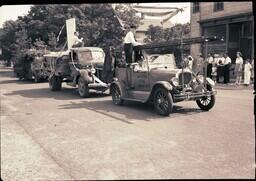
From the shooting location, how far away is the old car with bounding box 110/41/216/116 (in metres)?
A: 8.52

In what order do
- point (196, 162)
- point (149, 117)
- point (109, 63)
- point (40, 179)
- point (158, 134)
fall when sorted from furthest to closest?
point (109, 63)
point (149, 117)
point (158, 134)
point (196, 162)
point (40, 179)

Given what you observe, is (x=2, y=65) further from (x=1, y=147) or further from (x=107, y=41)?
(x=1, y=147)

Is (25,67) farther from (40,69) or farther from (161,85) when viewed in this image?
(161,85)

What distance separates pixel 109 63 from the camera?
11.4 m

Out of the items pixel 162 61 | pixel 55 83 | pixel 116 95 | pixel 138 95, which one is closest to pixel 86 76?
pixel 116 95

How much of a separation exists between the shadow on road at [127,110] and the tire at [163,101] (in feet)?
0.50

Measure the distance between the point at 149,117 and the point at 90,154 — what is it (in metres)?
3.37

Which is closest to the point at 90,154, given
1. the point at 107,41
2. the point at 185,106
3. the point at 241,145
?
the point at 241,145

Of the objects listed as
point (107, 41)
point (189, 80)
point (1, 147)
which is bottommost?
point (1, 147)

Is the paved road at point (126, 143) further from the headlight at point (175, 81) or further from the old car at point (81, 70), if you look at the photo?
the old car at point (81, 70)

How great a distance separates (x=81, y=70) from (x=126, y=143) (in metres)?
7.86

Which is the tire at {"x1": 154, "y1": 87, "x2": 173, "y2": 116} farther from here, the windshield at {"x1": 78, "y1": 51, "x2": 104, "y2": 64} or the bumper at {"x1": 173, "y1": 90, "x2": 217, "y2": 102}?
the windshield at {"x1": 78, "y1": 51, "x2": 104, "y2": 64}

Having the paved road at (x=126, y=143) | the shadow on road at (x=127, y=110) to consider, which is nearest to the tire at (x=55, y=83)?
the shadow on road at (x=127, y=110)

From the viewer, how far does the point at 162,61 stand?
31.4ft
